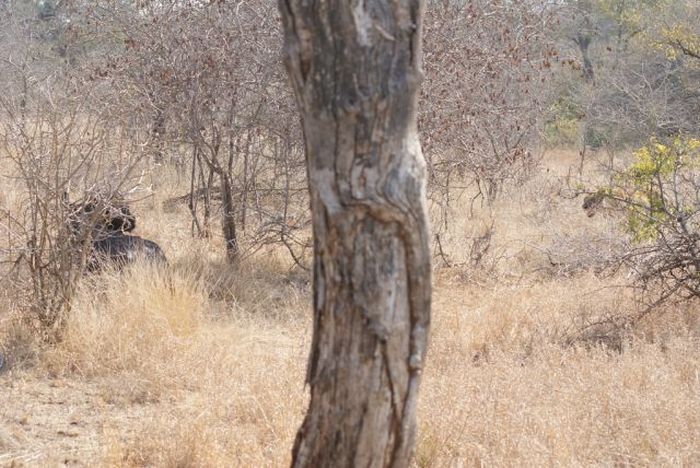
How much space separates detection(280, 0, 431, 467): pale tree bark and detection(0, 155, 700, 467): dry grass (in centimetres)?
159

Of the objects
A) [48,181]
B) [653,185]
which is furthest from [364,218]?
[653,185]

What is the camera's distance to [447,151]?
8031 millimetres

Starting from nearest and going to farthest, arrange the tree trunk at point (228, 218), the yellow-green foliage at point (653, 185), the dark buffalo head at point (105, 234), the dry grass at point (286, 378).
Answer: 1. the dry grass at point (286, 378)
2. the dark buffalo head at point (105, 234)
3. the yellow-green foliage at point (653, 185)
4. the tree trunk at point (228, 218)

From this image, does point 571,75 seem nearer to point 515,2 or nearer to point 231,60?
Result: point 515,2

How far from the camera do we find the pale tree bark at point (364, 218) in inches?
80.0

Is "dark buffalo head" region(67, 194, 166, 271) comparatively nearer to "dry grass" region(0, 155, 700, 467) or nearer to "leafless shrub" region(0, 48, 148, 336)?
"leafless shrub" region(0, 48, 148, 336)

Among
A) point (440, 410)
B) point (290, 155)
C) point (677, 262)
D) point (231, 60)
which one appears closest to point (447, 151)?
point (290, 155)

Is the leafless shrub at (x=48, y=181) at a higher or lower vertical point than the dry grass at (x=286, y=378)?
higher

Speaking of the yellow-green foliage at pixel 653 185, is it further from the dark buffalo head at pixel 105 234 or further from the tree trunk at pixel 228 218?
the dark buffalo head at pixel 105 234

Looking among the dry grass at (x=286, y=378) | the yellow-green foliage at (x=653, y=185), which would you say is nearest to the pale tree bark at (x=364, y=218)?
the dry grass at (x=286, y=378)

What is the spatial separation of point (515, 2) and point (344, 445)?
7187mm

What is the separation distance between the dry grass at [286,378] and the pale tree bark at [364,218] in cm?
159

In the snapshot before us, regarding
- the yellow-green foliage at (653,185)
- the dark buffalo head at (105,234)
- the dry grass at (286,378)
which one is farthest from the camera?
the yellow-green foliage at (653,185)

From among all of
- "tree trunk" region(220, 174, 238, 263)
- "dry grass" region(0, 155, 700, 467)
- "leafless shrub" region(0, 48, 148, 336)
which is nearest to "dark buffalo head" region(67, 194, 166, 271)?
"leafless shrub" region(0, 48, 148, 336)
